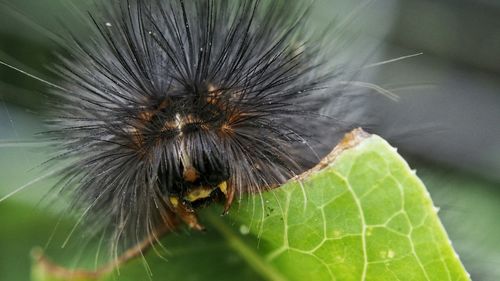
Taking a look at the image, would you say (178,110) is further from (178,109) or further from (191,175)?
(191,175)

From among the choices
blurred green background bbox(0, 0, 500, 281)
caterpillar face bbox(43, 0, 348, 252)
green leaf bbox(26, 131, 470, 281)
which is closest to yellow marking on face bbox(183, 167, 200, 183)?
caterpillar face bbox(43, 0, 348, 252)

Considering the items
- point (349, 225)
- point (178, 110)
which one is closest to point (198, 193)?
point (178, 110)

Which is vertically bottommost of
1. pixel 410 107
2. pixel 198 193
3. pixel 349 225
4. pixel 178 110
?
Answer: pixel 410 107

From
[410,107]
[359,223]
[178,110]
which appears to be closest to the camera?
[359,223]

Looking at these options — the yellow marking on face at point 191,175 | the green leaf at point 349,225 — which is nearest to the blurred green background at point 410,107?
the green leaf at point 349,225

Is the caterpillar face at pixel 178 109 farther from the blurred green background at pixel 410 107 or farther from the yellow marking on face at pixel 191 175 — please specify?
the blurred green background at pixel 410 107

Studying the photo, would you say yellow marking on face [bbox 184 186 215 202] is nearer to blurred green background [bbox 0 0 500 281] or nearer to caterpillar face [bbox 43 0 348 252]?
caterpillar face [bbox 43 0 348 252]

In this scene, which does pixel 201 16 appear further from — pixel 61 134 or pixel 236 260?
pixel 236 260
